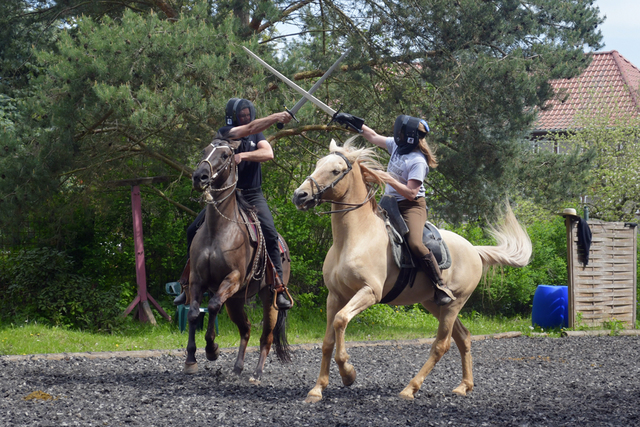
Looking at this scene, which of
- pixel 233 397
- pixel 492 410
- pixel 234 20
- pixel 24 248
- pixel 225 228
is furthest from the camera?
pixel 24 248

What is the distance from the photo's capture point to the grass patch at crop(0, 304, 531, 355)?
8.73 meters

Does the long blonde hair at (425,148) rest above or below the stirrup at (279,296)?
above

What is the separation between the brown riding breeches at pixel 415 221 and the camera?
220 inches

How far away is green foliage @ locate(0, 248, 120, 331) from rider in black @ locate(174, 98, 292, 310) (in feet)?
16.3

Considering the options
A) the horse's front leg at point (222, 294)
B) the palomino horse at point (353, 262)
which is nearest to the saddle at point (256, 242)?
the horse's front leg at point (222, 294)

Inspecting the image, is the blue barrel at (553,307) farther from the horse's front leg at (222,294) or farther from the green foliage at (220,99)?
the horse's front leg at (222,294)

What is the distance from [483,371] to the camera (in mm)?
7363

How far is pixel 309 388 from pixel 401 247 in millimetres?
1634

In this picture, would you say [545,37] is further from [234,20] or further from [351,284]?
[351,284]

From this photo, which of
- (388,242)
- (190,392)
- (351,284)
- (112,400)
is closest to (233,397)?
(190,392)

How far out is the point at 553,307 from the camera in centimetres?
1149

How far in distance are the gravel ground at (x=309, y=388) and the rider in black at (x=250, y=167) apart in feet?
3.32

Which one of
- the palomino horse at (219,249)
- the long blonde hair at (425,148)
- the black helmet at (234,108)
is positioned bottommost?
the palomino horse at (219,249)

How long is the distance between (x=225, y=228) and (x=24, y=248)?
7212 mm
